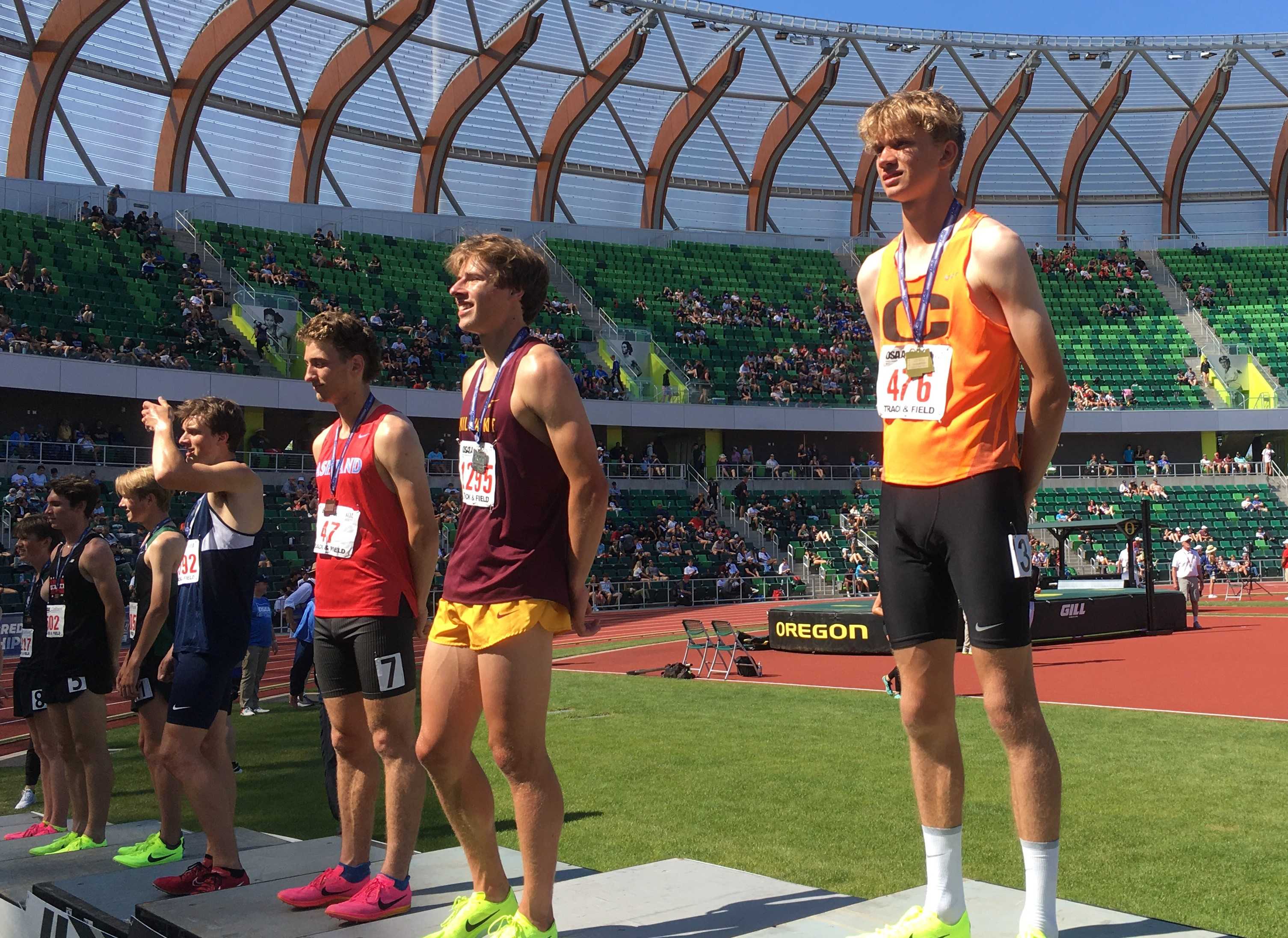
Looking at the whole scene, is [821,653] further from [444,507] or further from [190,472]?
[190,472]

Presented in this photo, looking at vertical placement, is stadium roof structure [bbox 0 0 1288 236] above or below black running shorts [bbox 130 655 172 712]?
above

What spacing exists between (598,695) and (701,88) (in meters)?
31.7

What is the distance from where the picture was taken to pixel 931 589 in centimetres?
338

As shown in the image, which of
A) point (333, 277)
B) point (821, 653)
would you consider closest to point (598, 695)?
point (821, 653)

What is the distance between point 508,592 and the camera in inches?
138

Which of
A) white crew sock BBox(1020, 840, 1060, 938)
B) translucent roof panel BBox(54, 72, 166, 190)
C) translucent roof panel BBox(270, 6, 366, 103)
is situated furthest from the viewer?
translucent roof panel BBox(270, 6, 366, 103)

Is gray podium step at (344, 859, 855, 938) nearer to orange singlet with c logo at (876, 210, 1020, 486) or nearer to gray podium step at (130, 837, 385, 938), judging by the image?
gray podium step at (130, 837, 385, 938)

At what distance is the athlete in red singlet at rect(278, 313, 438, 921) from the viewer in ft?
13.7

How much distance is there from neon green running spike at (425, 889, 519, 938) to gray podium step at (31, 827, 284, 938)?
131cm

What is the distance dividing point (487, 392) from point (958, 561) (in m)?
1.50

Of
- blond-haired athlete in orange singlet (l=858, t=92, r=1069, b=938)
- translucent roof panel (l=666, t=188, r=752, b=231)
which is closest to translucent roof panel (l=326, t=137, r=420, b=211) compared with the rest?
translucent roof panel (l=666, t=188, r=752, b=231)

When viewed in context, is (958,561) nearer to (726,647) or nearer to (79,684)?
(79,684)

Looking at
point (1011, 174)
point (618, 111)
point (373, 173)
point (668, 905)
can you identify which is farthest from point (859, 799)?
point (1011, 174)

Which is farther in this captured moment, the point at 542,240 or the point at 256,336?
the point at 542,240
